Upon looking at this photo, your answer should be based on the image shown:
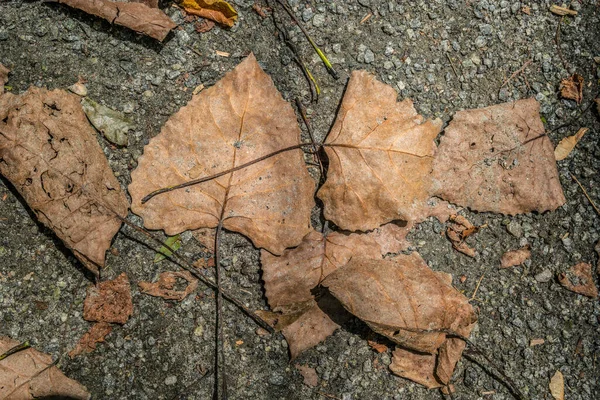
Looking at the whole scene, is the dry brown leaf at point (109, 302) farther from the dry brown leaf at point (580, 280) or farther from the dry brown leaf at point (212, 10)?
the dry brown leaf at point (580, 280)

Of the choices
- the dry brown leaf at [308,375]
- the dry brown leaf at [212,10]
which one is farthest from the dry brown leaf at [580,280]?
the dry brown leaf at [212,10]

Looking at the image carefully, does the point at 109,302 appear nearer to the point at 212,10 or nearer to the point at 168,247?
the point at 168,247

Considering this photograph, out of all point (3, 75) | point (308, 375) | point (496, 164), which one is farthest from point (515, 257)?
point (3, 75)

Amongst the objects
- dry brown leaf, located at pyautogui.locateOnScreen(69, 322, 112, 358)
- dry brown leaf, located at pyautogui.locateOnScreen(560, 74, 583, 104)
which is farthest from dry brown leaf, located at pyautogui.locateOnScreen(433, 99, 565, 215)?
dry brown leaf, located at pyautogui.locateOnScreen(69, 322, 112, 358)

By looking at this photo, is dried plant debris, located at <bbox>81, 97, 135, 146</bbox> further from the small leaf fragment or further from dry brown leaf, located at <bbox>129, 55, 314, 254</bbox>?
the small leaf fragment

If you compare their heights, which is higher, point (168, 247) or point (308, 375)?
point (168, 247)

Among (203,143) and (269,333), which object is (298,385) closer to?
(269,333)
